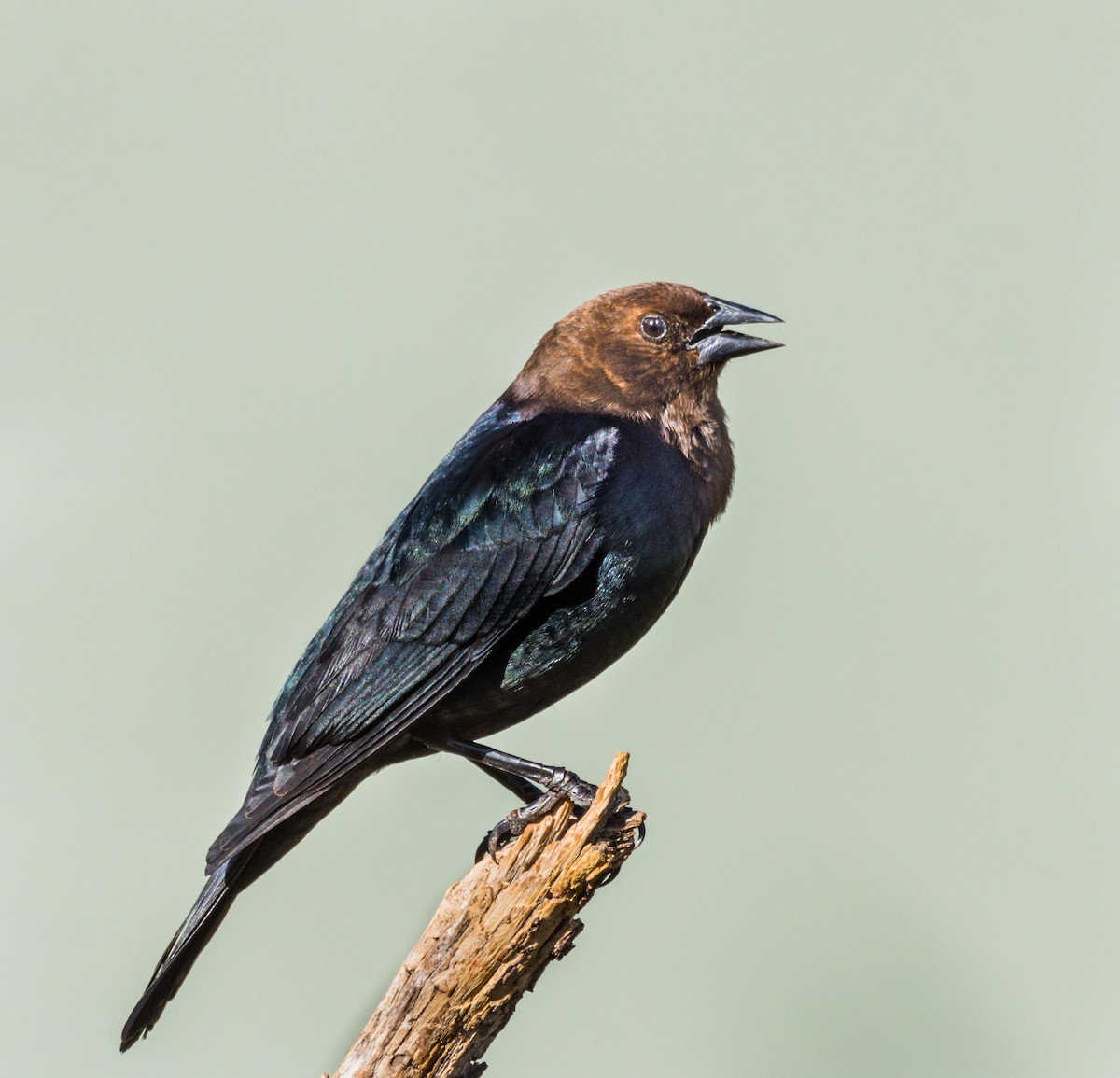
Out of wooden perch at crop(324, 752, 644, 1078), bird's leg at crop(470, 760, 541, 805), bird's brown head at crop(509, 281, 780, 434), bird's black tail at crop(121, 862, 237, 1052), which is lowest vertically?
bird's black tail at crop(121, 862, 237, 1052)

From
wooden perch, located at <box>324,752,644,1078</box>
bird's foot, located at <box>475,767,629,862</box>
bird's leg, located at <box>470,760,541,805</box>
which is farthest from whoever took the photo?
bird's leg, located at <box>470,760,541,805</box>

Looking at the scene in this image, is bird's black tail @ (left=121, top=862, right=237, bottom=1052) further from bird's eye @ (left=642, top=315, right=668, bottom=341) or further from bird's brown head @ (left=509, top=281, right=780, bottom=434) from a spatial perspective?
bird's eye @ (left=642, top=315, right=668, bottom=341)

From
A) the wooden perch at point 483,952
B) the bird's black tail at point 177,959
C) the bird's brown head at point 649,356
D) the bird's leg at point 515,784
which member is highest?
the bird's brown head at point 649,356

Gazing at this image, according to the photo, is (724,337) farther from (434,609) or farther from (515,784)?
(515,784)

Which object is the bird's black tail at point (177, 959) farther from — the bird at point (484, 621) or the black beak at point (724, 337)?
the black beak at point (724, 337)

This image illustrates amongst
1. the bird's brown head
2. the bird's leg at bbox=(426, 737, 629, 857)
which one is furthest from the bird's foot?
the bird's brown head

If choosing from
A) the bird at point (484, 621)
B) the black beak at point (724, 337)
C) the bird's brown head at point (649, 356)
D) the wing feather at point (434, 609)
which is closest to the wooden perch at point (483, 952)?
the bird at point (484, 621)
